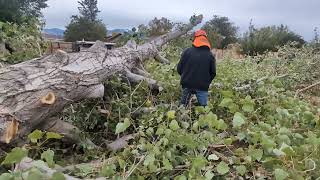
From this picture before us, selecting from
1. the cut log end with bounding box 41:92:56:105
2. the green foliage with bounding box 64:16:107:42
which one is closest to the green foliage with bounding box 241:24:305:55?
the green foliage with bounding box 64:16:107:42

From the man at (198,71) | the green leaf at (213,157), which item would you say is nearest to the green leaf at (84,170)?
the green leaf at (213,157)

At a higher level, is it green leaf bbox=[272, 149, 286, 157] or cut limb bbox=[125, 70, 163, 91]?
green leaf bbox=[272, 149, 286, 157]

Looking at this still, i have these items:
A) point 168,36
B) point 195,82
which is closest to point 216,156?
point 195,82

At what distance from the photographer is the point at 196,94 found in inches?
234

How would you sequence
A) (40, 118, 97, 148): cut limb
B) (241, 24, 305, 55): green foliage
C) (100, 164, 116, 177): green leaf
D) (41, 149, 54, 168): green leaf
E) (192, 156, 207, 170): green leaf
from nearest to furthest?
1. (41, 149, 54, 168): green leaf
2. (100, 164, 116, 177): green leaf
3. (192, 156, 207, 170): green leaf
4. (40, 118, 97, 148): cut limb
5. (241, 24, 305, 55): green foliage

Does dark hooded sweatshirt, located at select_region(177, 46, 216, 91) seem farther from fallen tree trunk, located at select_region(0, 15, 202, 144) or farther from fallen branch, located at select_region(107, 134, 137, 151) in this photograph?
fallen branch, located at select_region(107, 134, 137, 151)

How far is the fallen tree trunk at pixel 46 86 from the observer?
3.70 metres

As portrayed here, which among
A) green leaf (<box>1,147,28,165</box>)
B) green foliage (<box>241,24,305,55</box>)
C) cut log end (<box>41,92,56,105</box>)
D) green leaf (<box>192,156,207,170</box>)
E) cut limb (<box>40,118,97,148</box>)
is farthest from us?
green foliage (<box>241,24,305,55</box>)

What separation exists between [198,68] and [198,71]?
4cm

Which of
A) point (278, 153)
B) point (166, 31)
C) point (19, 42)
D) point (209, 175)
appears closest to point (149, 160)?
point (209, 175)

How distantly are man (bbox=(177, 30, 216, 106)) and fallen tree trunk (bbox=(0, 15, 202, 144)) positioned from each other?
2.96ft

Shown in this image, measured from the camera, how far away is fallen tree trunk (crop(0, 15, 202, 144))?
12.1 feet

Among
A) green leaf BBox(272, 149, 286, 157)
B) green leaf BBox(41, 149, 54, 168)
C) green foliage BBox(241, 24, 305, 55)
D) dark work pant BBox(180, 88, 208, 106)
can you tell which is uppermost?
green leaf BBox(41, 149, 54, 168)

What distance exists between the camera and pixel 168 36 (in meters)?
10.2
